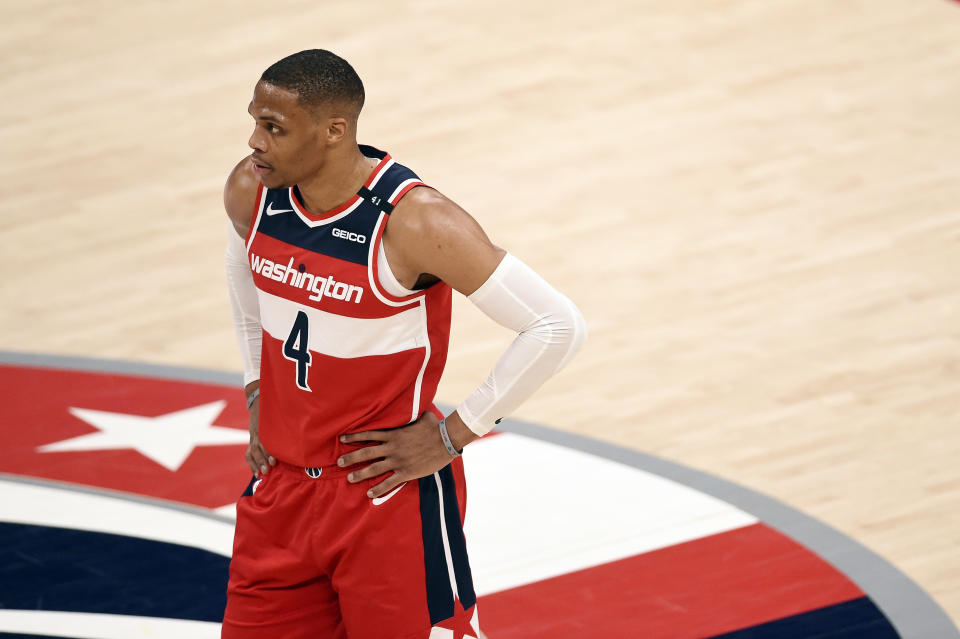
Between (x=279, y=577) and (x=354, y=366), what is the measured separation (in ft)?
1.51

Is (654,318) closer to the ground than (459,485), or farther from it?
closer to the ground

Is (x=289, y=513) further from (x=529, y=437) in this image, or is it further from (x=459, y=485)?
(x=529, y=437)

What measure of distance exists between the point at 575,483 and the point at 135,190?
3323 millimetres

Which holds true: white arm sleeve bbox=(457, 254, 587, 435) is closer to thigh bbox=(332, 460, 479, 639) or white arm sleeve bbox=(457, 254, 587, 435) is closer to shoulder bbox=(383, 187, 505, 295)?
shoulder bbox=(383, 187, 505, 295)


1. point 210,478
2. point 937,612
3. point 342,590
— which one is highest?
point 342,590

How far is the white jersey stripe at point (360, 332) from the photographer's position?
296 cm

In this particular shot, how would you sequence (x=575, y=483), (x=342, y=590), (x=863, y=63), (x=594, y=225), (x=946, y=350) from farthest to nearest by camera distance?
(x=863, y=63)
(x=594, y=225)
(x=946, y=350)
(x=575, y=483)
(x=342, y=590)

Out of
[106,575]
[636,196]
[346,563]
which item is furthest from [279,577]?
[636,196]

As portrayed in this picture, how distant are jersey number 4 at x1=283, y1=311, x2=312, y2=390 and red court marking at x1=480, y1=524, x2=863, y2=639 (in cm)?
145

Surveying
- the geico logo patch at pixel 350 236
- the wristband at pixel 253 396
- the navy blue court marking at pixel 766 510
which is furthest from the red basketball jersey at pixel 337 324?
the navy blue court marking at pixel 766 510

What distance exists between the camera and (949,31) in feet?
28.4

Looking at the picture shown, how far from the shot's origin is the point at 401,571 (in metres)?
3.04

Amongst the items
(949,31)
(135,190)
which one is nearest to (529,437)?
(135,190)

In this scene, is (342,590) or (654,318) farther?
(654,318)
